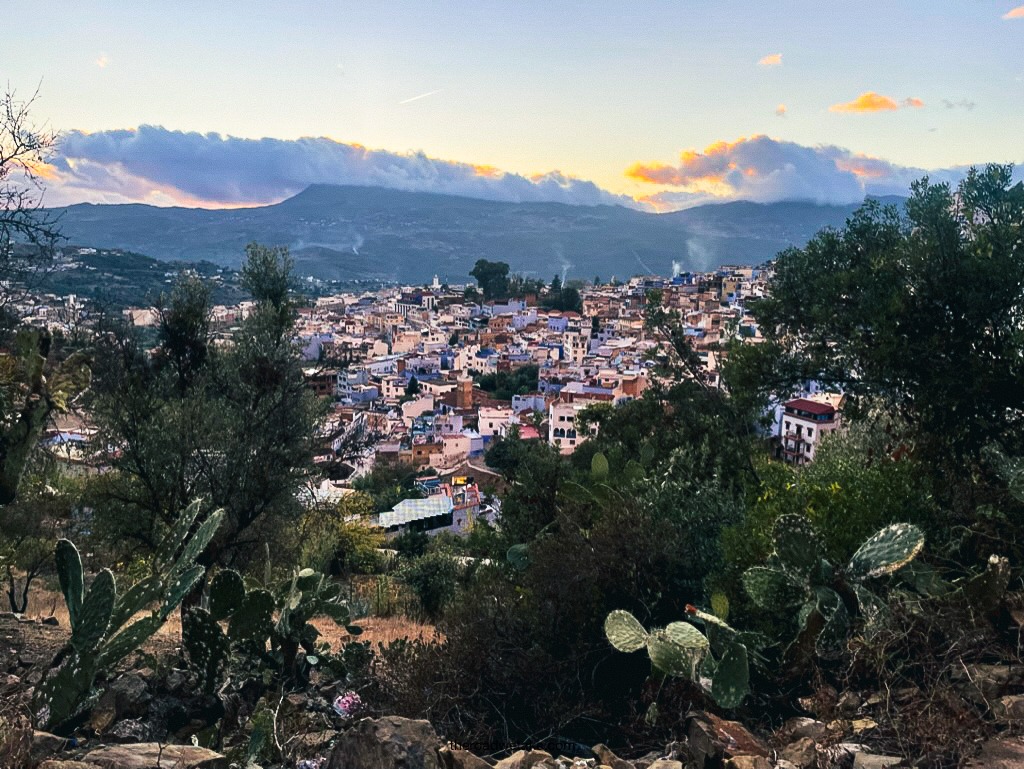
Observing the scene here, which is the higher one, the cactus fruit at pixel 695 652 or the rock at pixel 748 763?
the cactus fruit at pixel 695 652

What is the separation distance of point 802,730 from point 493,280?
97.9m

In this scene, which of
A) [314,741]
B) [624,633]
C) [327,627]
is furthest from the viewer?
[327,627]

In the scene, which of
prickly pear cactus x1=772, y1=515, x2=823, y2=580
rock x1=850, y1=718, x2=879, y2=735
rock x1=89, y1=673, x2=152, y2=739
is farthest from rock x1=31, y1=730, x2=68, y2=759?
prickly pear cactus x1=772, y1=515, x2=823, y2=580

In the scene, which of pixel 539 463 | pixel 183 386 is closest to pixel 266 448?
pixel 183 386

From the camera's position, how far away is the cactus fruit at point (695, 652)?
12.0ft

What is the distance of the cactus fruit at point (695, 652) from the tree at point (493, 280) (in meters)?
95.4

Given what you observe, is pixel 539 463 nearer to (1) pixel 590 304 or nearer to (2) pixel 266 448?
(2) pixel 266 448

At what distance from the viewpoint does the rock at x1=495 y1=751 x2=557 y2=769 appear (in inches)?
125

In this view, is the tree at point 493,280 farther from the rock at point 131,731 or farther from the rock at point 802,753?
the rock at point 802,753

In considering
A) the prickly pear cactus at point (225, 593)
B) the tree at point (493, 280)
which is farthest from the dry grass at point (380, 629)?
the tree at point (493, 280)

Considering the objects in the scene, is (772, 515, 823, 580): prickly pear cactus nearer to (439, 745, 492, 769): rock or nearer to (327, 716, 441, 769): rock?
(439, 745, 492, 769): rock

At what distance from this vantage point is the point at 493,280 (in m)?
100

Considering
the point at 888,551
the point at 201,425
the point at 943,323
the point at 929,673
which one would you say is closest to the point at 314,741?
the point at 929,673

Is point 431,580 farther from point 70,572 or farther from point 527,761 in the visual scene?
point 527,761
